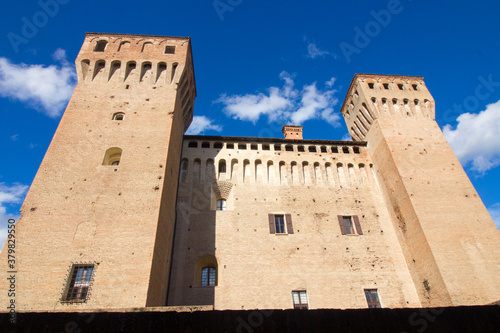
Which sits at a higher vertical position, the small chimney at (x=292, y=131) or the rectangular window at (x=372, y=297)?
the small chimney at (x=292, y=131)

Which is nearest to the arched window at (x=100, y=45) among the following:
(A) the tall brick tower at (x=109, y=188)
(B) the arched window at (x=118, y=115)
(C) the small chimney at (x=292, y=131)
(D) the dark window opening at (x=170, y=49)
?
(A) the tall brick tower at (x=109, y=188)

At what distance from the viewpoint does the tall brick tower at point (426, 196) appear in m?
14.3

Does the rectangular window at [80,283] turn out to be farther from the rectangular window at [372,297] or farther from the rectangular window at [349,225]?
the rectangular window at [349,225]

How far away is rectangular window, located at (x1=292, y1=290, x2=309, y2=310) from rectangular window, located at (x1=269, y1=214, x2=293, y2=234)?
322 centimetres

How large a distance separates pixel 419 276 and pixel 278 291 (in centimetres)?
718

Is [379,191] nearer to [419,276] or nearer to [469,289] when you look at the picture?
[419,276]

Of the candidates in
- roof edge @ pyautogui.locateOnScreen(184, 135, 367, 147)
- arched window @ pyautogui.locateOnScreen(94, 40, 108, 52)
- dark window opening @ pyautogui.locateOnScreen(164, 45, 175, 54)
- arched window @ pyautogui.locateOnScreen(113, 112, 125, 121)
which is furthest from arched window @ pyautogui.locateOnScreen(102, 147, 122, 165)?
dark window opening @ pyautogui.locateOnScreen(164, 45, 175, 54)

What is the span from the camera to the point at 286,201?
18.3 meters

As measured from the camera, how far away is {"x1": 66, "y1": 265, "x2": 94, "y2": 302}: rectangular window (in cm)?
1043

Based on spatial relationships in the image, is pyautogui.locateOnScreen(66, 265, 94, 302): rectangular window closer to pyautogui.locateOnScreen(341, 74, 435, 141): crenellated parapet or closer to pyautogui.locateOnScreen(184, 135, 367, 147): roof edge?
pyautogui.locateOnScreen(184, 135, 367, 147): roof edge

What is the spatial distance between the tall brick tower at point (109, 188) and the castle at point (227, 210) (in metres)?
0.06

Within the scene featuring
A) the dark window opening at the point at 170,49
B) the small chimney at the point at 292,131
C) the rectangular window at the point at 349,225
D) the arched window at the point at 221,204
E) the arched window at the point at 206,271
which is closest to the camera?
the arched window at the point at 206,271

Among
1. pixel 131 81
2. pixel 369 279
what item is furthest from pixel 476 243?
pixel 131 81

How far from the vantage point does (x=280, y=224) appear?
56.8 feet
